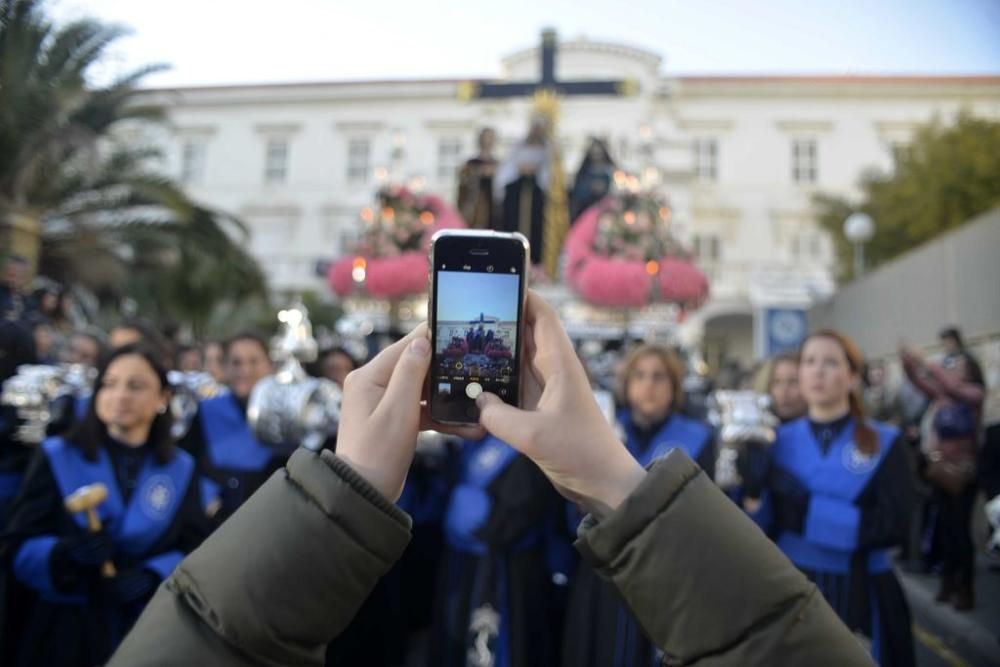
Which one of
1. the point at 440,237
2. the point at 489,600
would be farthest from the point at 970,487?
the point at 440,237

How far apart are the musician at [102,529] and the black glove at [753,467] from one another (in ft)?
7.06

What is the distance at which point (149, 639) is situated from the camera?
84cm

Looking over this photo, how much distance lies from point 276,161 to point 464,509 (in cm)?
3416

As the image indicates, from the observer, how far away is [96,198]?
12391 millimetres

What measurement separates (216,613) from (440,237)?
0.73 meters

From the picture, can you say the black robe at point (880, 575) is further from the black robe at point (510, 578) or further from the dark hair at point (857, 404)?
the black robe at point (510, 578)

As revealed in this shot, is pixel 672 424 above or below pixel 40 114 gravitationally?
below

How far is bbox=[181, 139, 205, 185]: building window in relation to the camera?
34.8m

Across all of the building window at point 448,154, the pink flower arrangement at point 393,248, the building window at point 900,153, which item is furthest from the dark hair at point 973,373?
the building window at point 448,154

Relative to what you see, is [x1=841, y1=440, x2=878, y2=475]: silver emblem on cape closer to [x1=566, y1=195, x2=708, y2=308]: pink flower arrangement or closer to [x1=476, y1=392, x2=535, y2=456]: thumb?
[x1=476, y1=392, x2=535, y2=456]: thumb

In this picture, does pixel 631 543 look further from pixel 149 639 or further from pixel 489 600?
pixel 489 600

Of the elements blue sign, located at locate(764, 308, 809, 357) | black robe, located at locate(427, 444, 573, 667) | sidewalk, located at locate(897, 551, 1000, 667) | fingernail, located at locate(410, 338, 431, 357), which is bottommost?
sidewalk, located at locate(897, 551, 1000, 667)

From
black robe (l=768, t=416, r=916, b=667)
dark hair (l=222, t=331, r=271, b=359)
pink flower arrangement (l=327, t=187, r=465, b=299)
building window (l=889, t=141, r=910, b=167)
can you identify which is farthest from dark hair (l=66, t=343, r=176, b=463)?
building window (l=889, t=141, r=910, b=167)

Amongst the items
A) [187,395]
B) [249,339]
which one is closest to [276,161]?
[187,395]
